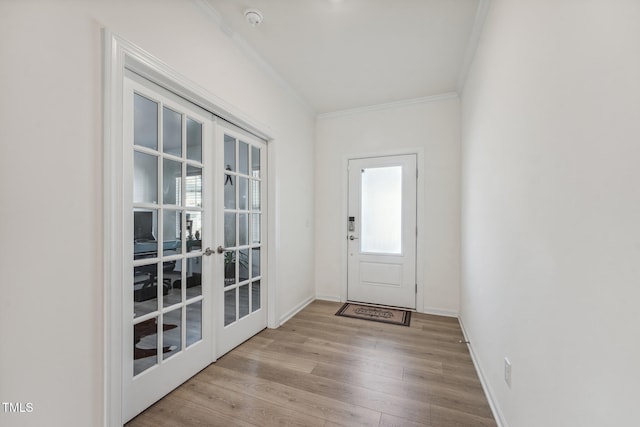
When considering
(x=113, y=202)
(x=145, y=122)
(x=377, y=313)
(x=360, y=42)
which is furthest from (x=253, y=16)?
(x=377, y=313)

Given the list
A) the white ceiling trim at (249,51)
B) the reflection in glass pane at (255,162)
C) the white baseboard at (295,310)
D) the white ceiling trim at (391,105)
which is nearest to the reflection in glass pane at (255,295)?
the white baseboard at (295,310)

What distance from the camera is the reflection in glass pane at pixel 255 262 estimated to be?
264 cm

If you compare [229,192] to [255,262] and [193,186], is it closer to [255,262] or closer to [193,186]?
[193,186]

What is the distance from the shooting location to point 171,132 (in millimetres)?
1791

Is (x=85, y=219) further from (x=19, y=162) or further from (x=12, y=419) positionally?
(x=12, y=419)

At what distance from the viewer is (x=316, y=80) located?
9.53 feet

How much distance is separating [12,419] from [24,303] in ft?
1.44

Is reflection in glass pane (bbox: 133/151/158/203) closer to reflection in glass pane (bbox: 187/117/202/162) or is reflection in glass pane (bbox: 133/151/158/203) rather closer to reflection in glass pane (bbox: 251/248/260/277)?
reflection in glass pane (bbox: 187/117/202/162)

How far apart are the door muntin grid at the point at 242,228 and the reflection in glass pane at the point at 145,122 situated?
2.13 feet

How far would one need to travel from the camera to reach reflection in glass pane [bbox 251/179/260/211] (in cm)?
264

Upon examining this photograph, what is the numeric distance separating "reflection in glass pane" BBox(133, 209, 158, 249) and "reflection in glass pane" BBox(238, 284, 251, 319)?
0.99 m

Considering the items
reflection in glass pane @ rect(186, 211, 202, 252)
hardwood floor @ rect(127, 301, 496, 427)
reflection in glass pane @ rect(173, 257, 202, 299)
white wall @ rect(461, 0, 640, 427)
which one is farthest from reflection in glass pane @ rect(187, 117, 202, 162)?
white wall @ rect(461, 0, 640, 427)

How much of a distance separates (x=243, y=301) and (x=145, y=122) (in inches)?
67.4

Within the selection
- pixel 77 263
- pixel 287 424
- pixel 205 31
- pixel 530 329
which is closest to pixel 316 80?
pixel 205 31
